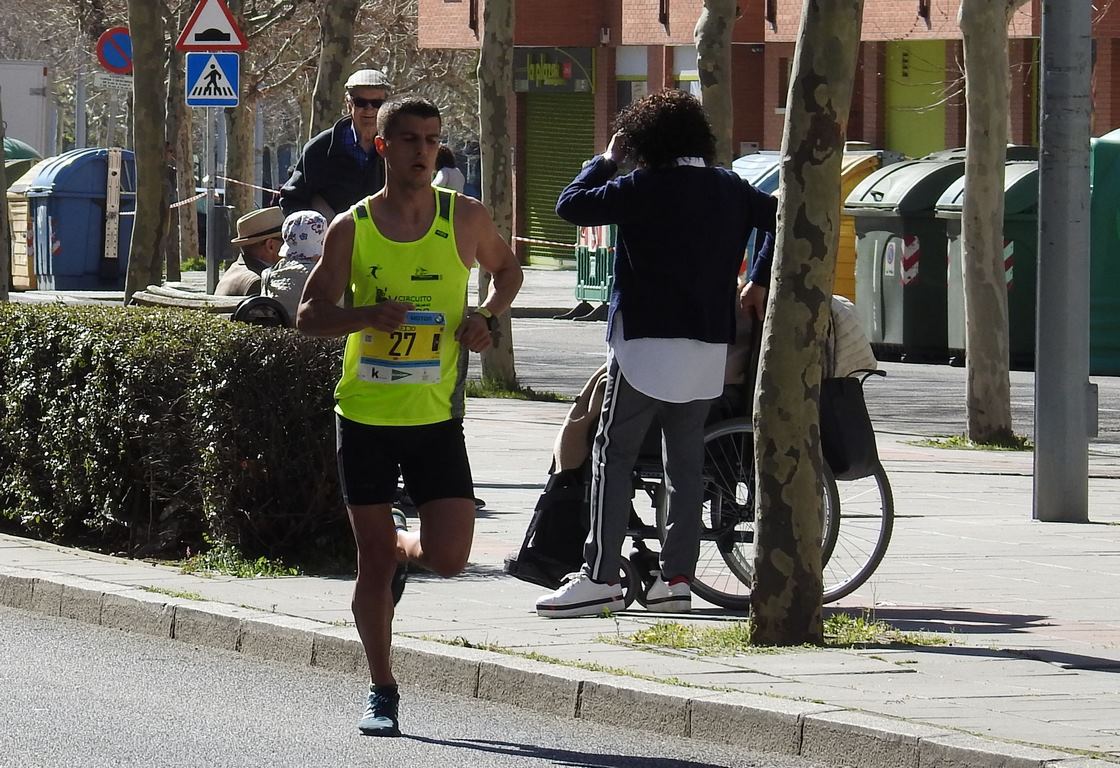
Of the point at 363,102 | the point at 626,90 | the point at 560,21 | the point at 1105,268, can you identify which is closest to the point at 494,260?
the point at 363,102

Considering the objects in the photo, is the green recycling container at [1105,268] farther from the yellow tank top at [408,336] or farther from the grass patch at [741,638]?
the yellow tank top at [408,336]

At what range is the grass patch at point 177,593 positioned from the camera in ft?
28.1

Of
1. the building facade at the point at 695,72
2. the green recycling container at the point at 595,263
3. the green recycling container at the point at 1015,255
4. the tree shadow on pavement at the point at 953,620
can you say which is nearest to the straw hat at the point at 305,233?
the tree shadow on pavement at the point at 953,620

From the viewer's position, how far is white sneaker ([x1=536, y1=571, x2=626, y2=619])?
801 centimetres

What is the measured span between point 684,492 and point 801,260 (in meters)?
1.07

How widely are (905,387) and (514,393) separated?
3558 millimetres

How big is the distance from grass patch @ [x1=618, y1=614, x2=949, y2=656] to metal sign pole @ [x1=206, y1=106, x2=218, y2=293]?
38.4 ft

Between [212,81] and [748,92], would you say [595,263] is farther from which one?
[748,92]

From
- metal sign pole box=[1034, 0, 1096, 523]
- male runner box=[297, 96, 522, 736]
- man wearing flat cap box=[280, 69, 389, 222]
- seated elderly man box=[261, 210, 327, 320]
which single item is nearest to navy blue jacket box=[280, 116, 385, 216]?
man wearing flat cap box=[280, 69, 389, 222]

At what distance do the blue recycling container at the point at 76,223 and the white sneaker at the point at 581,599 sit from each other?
72.3 feet

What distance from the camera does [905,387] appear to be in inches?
772

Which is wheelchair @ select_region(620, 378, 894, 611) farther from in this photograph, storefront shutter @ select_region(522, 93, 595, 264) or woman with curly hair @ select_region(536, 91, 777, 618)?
storefront shutter @ select_region(522, 93, 595, 264)

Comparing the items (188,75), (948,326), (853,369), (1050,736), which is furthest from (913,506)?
(948,326)

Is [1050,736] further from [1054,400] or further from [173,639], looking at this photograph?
[1054,400]
